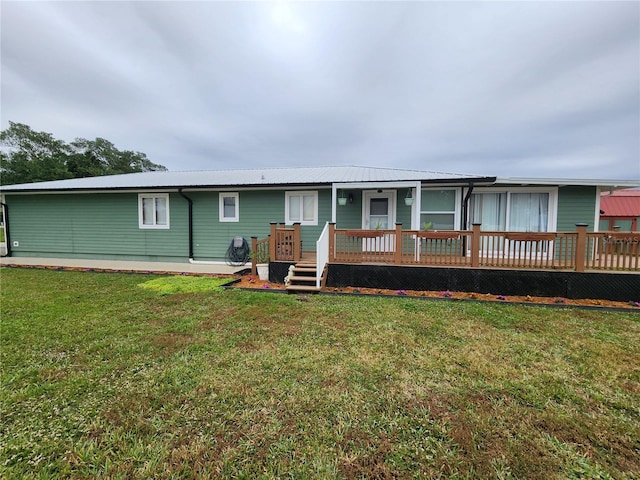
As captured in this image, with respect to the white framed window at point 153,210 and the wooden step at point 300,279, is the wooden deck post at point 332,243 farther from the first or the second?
the white framed window at point 153,210

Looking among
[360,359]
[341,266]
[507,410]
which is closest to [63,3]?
[341,266]

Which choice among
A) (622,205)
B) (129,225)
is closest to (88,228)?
(129,225)

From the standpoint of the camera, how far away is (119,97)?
685 inches

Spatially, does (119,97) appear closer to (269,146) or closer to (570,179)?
(269,146)

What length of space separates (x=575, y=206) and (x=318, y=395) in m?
9.30

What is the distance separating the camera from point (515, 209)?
8.00 metres

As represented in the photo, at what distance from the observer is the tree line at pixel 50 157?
37.1 meters

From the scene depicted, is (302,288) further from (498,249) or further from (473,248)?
(498,249)

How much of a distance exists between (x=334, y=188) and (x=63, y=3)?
→ 10.1 m

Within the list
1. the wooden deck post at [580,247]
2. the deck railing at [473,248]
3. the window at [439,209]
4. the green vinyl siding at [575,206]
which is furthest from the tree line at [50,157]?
the wooden deck post at [580,247]

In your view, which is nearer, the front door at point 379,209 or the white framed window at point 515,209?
the white framed window at point 515,209

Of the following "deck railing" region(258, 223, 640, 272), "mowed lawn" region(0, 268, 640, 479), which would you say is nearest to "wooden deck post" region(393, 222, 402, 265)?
"deck railing" region(258, 223, 640, 272)

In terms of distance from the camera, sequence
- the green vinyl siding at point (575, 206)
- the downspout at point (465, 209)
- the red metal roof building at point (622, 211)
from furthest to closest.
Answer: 1. the red metal roof building at point (622, 211)
2. the downspout at point (465, 209)
3. the green vinyl siding at point (575, 206)

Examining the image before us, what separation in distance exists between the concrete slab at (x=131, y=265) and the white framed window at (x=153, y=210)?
155 cm
